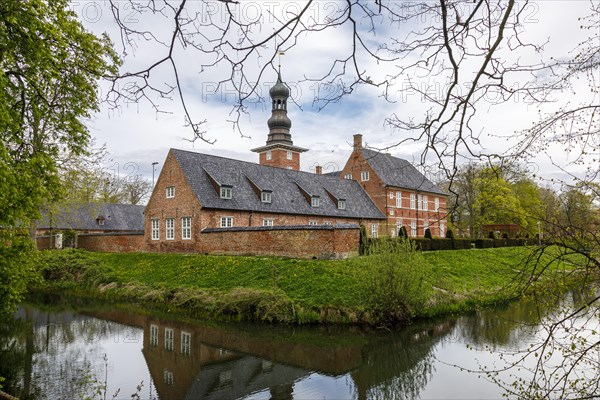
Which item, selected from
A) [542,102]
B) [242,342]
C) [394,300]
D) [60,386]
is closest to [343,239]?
[394,300]

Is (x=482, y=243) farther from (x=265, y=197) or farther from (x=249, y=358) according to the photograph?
(x=249, y=358)

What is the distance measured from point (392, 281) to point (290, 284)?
445 centimetres

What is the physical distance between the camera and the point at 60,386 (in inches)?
359

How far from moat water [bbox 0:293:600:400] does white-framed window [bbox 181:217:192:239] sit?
9.35 metres

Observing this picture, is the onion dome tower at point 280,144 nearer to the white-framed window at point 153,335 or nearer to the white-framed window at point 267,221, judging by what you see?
the white-framed window at point 267,221

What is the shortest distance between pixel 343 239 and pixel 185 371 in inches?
411

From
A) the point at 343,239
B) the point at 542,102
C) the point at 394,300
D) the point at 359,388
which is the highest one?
the point at 542,102

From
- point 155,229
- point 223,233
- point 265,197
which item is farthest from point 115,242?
point 265,197

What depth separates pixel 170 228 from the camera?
26141 mm

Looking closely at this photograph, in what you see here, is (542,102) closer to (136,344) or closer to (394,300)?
(394,300)

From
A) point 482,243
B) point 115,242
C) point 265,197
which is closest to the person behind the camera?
point 265,197

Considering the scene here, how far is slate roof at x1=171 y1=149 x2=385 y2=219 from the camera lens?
84.1 ft

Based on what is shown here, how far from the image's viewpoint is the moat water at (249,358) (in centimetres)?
916

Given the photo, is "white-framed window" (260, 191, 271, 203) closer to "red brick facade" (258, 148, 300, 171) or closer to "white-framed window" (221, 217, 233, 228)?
"white-framed window" (221, 217, 233, 228)
